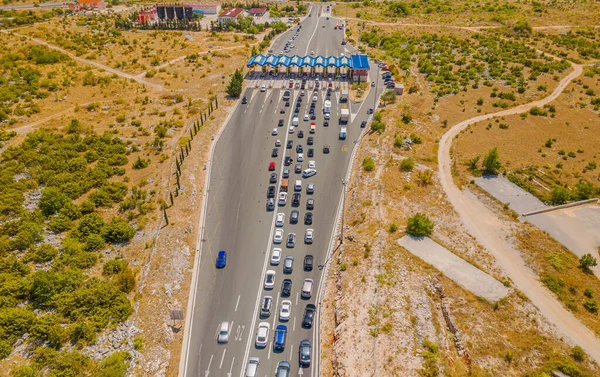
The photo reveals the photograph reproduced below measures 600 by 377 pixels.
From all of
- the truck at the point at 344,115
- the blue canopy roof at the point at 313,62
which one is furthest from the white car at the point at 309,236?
the blue canopy roof at the point at 313,62

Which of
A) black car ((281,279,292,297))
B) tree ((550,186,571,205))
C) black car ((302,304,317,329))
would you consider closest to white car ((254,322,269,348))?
black car ((302,304,317,329))

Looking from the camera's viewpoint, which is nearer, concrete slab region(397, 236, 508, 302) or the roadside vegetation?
the roadside vegetation

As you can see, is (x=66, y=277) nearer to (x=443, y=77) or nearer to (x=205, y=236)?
(x=205, y=236)

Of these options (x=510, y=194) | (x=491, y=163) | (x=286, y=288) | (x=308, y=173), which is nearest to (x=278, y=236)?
(x=286, y=288)

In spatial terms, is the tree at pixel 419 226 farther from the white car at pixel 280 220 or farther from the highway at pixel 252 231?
the white car at pixel 280 220

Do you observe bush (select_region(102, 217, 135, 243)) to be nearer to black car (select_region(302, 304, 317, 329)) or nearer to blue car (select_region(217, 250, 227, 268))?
blue car (select_region(217, 250, 227, 268))

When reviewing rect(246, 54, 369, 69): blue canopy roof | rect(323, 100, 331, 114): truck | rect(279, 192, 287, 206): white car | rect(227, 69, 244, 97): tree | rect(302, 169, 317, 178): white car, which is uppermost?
rect(246, 54, 369, 69): blue canopy roof

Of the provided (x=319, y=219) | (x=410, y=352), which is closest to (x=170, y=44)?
(x=319, y=219)
